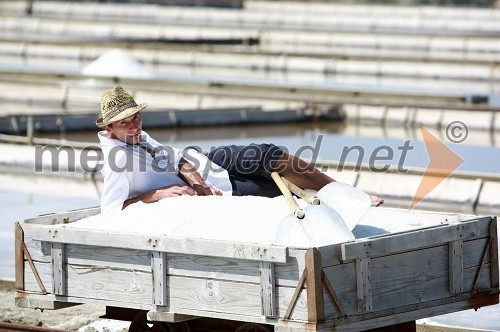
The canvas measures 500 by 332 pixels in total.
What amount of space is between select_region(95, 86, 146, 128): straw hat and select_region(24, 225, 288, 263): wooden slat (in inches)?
27.6

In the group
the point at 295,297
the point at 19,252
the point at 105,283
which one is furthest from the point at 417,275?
the point at 19,252

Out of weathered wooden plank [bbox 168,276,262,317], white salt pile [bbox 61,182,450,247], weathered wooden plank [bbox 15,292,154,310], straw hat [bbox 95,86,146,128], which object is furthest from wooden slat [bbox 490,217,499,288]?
straw hat [bbox 95,86,146,128]

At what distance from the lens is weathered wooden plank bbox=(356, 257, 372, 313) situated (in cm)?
503

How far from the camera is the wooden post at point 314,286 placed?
4828 mm

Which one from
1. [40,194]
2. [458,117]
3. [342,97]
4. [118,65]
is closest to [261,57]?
[118,65]

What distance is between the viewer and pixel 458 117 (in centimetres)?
1719

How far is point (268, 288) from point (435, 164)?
9.01m

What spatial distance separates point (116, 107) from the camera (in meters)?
6.12

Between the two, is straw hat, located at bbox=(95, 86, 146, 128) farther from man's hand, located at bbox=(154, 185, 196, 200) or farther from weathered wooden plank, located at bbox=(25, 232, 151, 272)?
weathered wooden plank, located at bbox=(25, 232, 151, 272)

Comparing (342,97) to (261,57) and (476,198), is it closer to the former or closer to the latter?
(261,57)

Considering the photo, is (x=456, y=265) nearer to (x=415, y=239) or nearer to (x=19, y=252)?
(x=415, y=239)

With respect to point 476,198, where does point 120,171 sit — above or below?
above

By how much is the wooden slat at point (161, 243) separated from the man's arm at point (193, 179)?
864 millimetres

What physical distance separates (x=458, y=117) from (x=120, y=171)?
11.8 meters
